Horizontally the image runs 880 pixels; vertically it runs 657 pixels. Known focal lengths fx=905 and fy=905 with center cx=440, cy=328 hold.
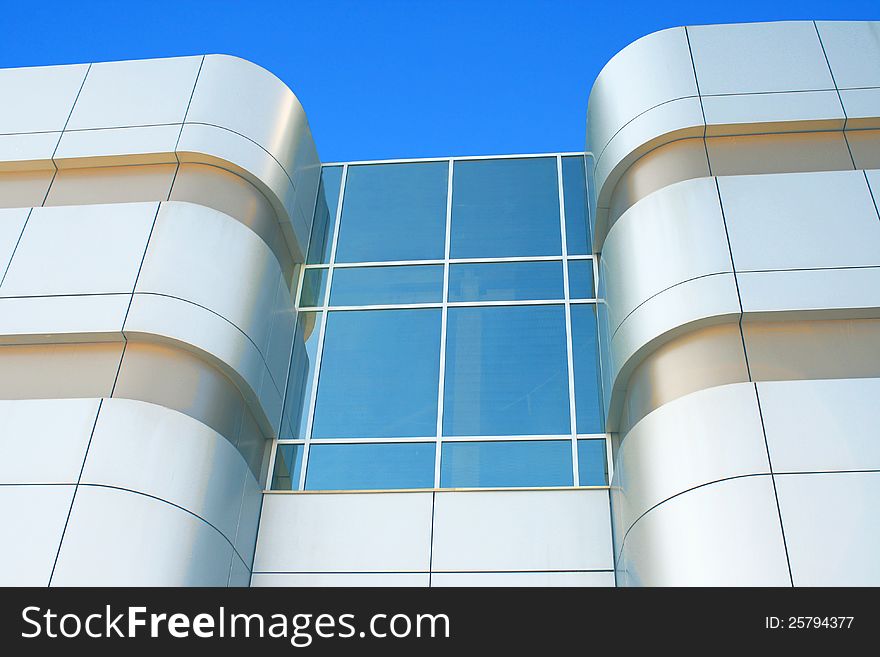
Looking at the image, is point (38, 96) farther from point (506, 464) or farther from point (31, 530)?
point (506, 464)

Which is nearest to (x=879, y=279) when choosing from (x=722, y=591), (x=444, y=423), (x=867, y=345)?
(x=867, y=345)

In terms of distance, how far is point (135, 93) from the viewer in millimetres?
15508

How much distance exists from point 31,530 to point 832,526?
30.1 feet

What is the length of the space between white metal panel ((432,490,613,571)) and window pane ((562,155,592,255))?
196 inches

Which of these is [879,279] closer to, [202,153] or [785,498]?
[785,498]

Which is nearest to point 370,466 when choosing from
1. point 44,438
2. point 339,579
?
point 339,579

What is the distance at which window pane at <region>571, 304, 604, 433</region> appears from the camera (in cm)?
1394

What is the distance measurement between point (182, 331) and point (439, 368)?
4282 millimetres

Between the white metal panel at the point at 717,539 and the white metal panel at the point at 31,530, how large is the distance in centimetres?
695

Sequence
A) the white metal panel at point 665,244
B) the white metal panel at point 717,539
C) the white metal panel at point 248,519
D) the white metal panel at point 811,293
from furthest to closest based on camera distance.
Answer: the white metal panel at point 248,519, the white metal panel at point 665,244, the white metal panel at point 811,293, the white metal panel at point 717,539

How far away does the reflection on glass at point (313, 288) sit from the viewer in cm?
1590

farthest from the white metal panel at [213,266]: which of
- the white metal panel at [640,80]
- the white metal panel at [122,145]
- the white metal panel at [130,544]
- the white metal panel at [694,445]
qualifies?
the white metal panel at [640,80]

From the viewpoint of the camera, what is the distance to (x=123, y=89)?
15.6m

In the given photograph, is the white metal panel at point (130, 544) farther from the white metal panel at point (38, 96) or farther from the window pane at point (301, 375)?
the white metal panel at point (38, 96)
